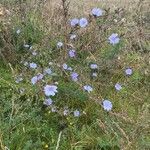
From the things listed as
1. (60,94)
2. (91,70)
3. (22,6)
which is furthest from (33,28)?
(60,94)

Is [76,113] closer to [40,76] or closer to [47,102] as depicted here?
[47,102]

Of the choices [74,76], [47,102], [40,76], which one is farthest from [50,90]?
[74,76]

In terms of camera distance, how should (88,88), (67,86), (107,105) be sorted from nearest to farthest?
(107,105)
(88,88)
(67,86)

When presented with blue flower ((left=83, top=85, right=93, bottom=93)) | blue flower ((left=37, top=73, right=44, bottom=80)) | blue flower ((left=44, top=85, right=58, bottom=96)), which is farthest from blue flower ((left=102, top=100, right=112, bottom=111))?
A: blue flower ((left=37, top=73, right=44, bottom=80))

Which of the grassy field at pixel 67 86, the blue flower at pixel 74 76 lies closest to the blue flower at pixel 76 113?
the grassy field at pixel 67 86

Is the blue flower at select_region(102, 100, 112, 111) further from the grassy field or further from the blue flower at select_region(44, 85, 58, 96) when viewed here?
the blue flower at select_region(44, 85, 58, 96)

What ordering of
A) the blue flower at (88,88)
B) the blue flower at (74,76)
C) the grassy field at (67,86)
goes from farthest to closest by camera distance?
the blue flower at (74,76)
the blue flower at (88,88)
the grassy field at (67,86)

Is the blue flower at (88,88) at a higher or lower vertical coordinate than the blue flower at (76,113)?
higher

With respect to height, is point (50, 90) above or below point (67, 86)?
below

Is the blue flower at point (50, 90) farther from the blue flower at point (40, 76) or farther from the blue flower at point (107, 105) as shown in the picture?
the blue flower at point (107, 105)

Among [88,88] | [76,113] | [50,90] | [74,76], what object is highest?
A: [74,76]
